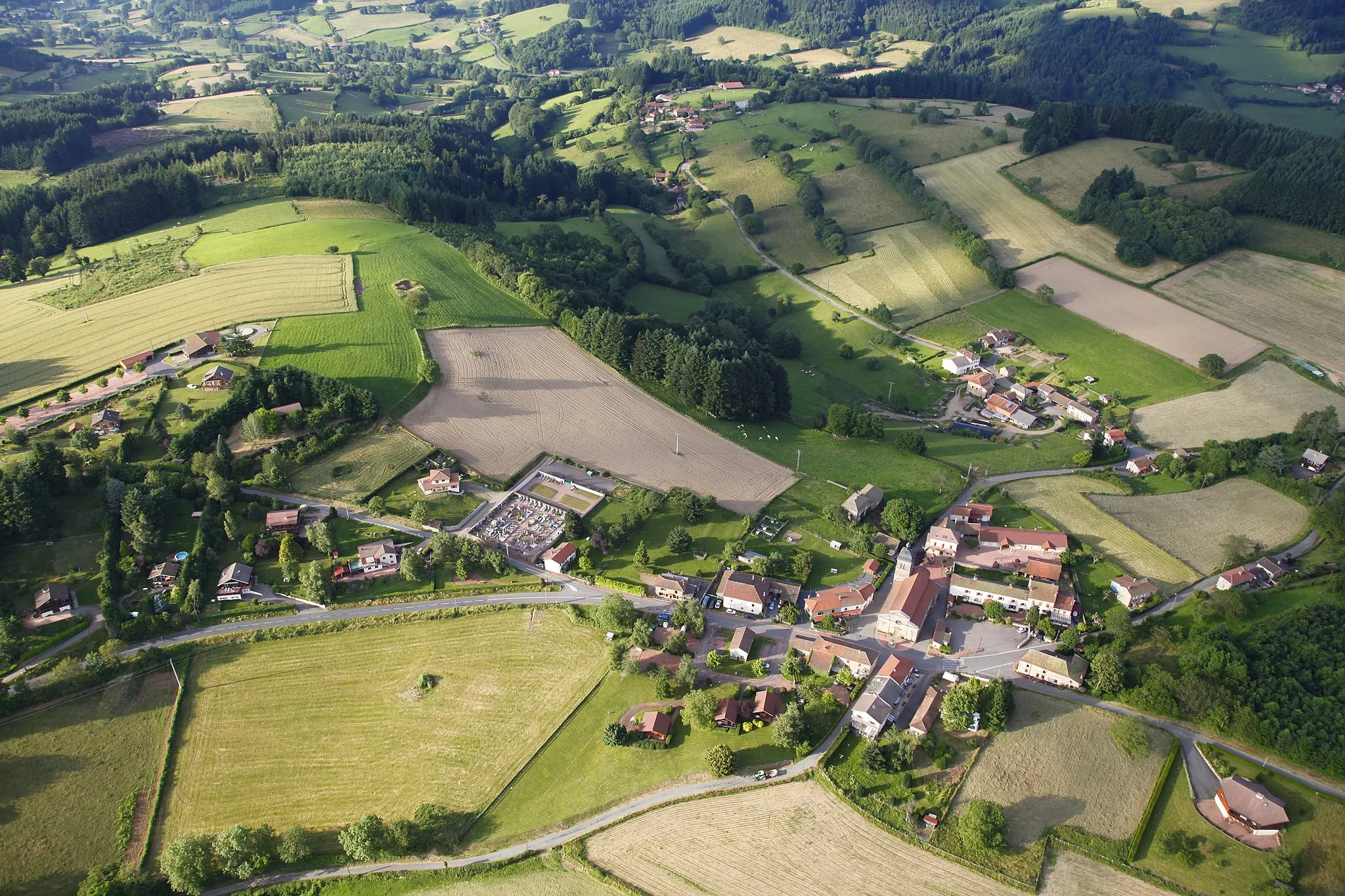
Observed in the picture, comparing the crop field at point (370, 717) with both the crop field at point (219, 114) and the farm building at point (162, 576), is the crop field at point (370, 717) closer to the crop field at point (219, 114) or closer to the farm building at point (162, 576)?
the farm building at point (162, 576)

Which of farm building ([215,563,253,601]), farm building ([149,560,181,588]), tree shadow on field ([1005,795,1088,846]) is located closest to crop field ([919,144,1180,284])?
tree shadow on field ([1005,795,1088,846])

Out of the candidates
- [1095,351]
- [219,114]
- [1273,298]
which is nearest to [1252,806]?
[1095,351]

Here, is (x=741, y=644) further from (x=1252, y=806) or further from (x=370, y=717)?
(x=1252, y=806)

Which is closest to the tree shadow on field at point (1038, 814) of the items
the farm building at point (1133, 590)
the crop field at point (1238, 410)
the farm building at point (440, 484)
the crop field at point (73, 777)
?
the farm building at point (1133, 590)

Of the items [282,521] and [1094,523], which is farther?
[1094,523]

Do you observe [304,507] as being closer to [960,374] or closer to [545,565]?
[545,565]

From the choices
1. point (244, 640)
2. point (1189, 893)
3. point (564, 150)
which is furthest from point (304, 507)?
point (564, 150)

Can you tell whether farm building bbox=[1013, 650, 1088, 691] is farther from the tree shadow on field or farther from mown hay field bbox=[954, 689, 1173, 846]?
the tree shadow on field
